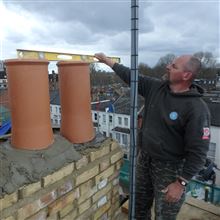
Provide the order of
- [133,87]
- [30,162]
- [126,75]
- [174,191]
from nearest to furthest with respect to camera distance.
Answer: [30,162] < [133,87] < [174,191] < [126,75]

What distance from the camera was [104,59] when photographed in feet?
7.11

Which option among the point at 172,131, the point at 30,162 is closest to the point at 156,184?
the point at 172,131

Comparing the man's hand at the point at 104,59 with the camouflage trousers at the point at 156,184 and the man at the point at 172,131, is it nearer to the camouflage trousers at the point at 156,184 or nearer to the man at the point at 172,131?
the man at the point at 172,131

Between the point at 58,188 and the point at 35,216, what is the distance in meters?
0.20

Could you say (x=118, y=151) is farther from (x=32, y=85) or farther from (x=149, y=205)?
(x=32, y=85)

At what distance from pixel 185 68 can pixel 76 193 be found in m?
1.15

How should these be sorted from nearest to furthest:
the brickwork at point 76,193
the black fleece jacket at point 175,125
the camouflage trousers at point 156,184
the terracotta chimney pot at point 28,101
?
the brickwork at point 76,193
the terracotta chimney pot at point 28,101
the black fleece jacket at point 175,125
the camouflage trousers at point 156,184

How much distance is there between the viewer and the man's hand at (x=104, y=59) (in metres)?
2.15

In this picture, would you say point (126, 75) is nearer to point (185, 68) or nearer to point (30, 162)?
point (185, 68)

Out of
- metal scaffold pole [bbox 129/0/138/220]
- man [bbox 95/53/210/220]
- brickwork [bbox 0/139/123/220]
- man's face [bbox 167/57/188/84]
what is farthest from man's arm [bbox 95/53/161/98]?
brickwork [bbox 0/139/123/220]

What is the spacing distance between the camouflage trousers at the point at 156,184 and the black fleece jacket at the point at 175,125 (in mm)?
79

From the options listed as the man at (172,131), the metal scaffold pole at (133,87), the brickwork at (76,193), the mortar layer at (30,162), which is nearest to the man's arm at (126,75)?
the man at (172,131)

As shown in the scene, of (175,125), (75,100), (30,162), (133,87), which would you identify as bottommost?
(30,162)

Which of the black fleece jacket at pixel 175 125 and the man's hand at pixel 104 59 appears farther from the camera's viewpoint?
the man's hand at pixel 104 59
